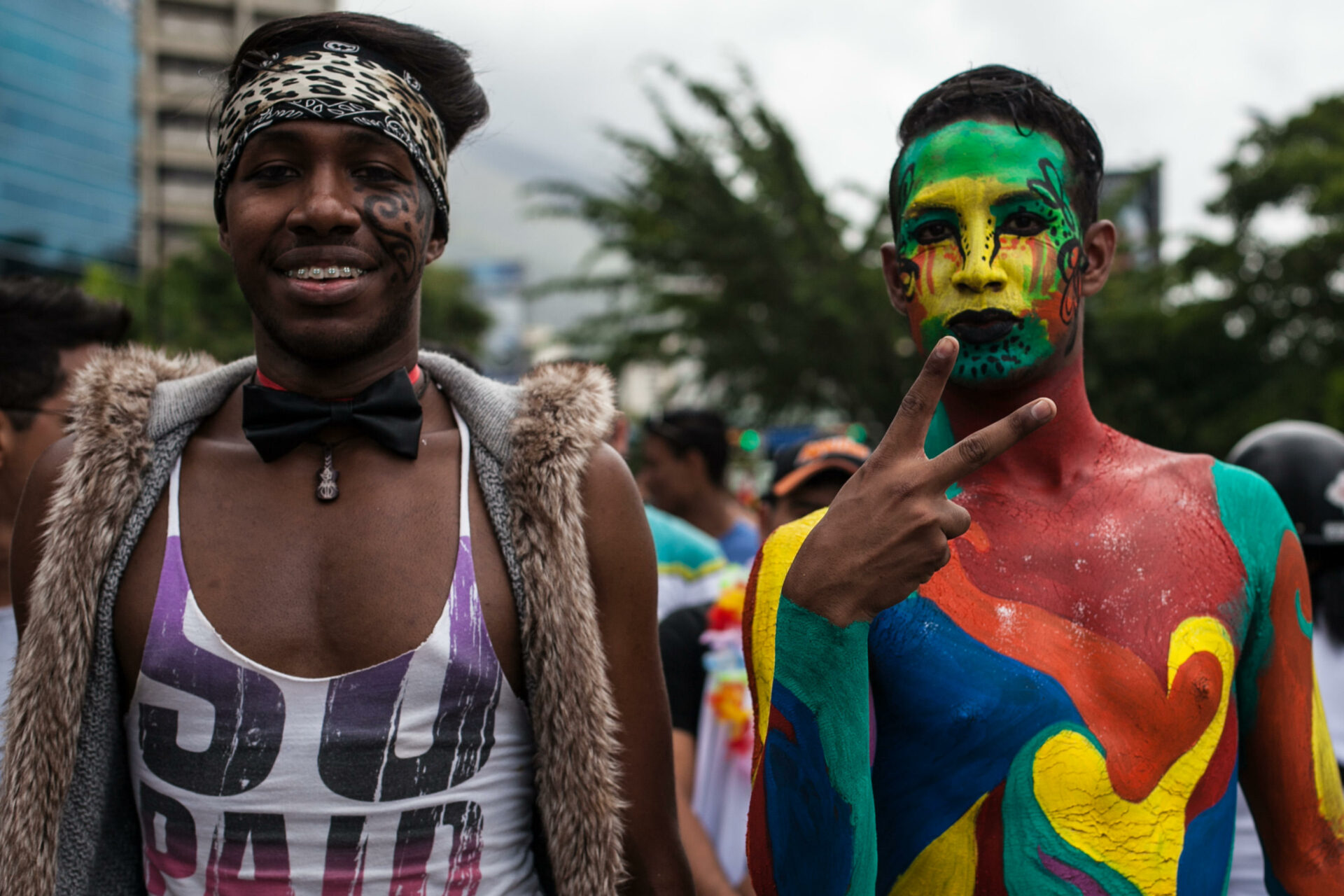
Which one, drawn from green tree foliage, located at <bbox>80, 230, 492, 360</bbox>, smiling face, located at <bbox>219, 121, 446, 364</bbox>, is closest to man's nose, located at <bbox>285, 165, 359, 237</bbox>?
smiling face, located at <bbox>219, 121, 446, 364</bbox>

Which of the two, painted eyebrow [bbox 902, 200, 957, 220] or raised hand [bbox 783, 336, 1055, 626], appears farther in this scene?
painted eyebrow [bbox 902, 200, 957, 220]

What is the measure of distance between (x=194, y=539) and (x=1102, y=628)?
1515 mm

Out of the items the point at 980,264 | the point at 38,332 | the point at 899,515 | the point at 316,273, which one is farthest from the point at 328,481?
the point at 38,332

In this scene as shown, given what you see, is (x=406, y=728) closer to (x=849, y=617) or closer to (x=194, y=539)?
(x=194, y=539)

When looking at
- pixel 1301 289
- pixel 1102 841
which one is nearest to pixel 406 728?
pixel 1102 841

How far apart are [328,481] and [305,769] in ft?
1.64

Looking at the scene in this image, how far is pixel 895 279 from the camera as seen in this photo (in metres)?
1.82

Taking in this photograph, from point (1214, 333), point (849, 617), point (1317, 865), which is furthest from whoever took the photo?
point (1214, 333)

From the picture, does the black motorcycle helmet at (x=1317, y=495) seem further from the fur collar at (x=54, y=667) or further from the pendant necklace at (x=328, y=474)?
the fur collar at (x=54, y=667)

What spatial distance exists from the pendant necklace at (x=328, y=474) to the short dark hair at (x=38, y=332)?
4.57 feet

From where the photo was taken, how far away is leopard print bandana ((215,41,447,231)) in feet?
6.15

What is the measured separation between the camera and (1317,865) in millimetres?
1682

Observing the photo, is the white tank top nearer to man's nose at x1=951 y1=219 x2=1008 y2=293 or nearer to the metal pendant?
the metal pendant

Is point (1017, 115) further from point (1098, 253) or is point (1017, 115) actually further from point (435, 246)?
point (435, 246)
